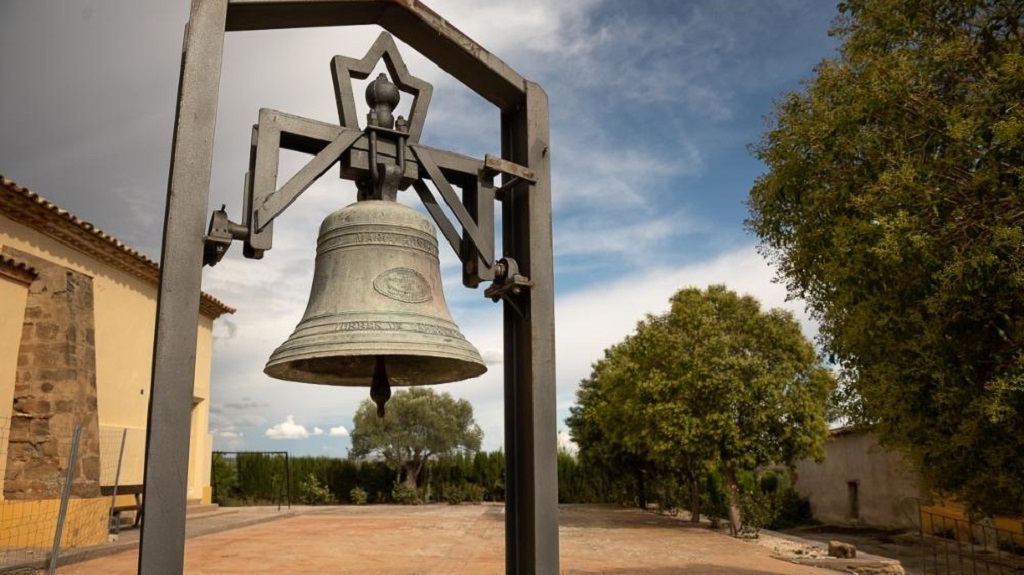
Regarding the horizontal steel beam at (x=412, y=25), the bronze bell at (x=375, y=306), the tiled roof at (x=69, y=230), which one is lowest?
the bronze bell at (x=375, y=306)

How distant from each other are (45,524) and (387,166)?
34.1 feet

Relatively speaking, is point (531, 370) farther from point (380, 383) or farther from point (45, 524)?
point (45, 524)

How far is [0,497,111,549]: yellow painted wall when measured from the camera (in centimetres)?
1075

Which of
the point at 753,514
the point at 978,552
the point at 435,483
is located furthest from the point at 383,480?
the point at 978,552

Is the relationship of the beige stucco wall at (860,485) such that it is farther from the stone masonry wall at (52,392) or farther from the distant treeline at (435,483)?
the stone masonry wall at (52,392)

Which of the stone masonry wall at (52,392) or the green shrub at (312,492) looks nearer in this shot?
the stone masonry wall at (52,392)

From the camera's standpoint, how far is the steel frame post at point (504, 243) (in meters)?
2.73

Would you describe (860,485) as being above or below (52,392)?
below

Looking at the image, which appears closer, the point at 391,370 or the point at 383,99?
the point at 383,99

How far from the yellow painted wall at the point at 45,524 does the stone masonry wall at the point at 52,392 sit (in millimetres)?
218

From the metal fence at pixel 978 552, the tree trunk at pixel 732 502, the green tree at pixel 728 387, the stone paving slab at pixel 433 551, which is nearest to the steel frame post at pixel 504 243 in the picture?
the stone paving slab at pixel 433 551

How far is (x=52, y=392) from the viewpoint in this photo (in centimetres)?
1204

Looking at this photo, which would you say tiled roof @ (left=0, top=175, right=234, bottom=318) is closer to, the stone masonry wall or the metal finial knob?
the stone masonry wall

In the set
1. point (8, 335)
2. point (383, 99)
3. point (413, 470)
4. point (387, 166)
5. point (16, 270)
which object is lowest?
point (413, 470)
